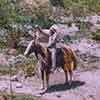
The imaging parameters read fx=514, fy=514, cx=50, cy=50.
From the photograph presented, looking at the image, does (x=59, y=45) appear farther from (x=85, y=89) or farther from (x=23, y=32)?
(x=23, y=32)

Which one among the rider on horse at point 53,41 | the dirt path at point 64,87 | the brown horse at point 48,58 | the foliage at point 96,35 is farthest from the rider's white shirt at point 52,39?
the foliage at point 96,35

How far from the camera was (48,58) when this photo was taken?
1230cm

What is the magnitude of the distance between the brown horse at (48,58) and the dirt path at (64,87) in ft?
1.10

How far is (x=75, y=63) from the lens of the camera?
13016 mm

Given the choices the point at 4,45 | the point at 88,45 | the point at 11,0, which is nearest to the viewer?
the point at 4,45

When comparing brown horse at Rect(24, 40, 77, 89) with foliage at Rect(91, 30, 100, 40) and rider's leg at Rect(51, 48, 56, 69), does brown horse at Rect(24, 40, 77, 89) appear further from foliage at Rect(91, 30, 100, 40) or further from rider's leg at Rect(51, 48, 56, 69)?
foliage at Rect(91, 30, 100, 40)

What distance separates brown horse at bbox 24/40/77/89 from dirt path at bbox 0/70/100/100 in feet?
1.10

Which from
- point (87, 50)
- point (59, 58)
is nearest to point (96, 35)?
point (87, 50)

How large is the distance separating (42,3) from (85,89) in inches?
462

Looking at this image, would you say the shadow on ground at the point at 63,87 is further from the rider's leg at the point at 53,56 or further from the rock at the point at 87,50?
the rock at the point at 87,50

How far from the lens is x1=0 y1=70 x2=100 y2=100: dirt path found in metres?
12.2

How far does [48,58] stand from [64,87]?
1.09 meters

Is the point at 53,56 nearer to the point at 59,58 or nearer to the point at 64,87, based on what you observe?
the point at 59,58

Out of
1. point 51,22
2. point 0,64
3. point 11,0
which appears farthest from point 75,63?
point 11,0
